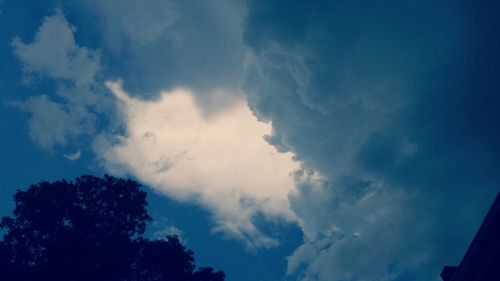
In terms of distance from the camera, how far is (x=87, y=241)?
19328mm

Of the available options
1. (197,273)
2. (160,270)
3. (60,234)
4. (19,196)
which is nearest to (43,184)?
(19,196)

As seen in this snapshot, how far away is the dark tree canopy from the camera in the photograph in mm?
18875

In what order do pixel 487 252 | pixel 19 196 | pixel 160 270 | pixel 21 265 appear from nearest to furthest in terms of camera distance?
pixel 487 252, pixel 21 265, pixel 19 196, pixel 160 270

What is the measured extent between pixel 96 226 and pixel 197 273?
288 inches

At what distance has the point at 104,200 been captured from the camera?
72.1ft

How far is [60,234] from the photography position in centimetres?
1981

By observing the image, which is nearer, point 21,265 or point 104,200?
point 21,265

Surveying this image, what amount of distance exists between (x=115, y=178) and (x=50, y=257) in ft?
19.6

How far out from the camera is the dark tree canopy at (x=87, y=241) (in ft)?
61.9

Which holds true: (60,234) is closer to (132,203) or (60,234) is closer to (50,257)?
(50,257)

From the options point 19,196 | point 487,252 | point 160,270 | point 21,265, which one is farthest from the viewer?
point 160,270

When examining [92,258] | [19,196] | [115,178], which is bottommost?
[92,258]

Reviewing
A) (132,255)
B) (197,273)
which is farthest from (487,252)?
(132,255)

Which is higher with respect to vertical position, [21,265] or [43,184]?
[43,184]
